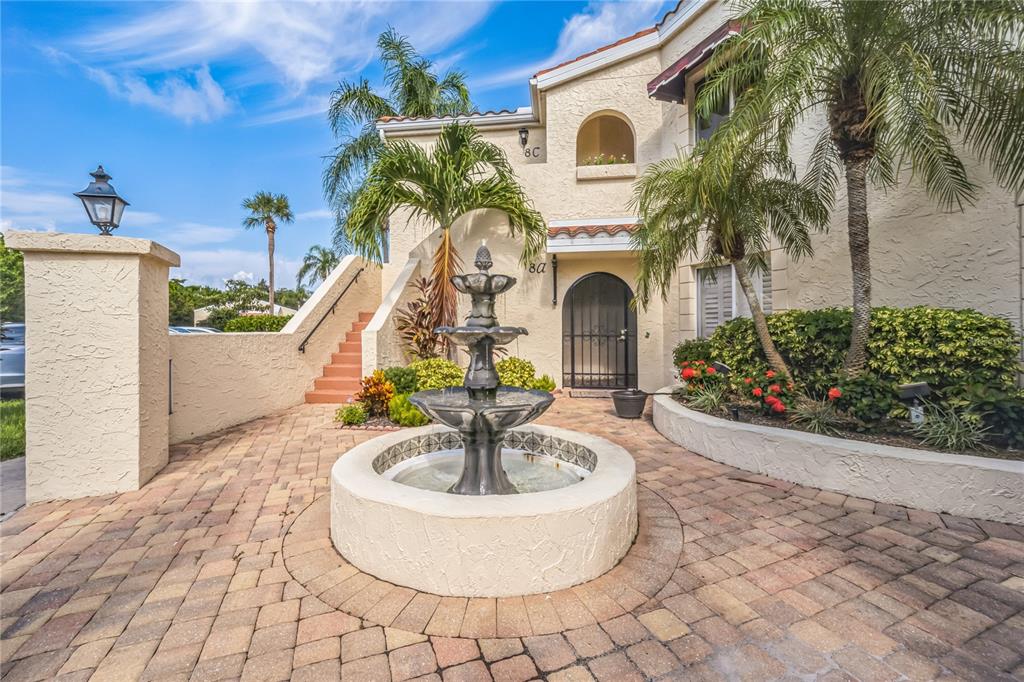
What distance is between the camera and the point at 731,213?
5.09m

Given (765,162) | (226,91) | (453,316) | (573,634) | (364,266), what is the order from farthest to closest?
(364,266) → (226,91) → (453,316) → (765,162) → (573,634)

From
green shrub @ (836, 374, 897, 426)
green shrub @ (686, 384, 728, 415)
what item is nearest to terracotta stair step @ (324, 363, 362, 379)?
green shrub @ (686, 384, 728, 415)

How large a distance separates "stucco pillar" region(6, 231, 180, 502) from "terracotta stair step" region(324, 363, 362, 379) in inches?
178

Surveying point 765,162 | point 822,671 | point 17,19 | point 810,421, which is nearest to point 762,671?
point 822,671

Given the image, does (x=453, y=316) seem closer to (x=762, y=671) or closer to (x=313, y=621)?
(x=313, y=621)

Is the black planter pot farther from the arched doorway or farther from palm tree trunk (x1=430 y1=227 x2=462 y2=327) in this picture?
palm tree trunk (x1=430 y1=227 x2=462 y2=327)

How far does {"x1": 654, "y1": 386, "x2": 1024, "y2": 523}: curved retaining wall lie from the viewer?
3.40 m

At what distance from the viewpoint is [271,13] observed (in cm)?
613

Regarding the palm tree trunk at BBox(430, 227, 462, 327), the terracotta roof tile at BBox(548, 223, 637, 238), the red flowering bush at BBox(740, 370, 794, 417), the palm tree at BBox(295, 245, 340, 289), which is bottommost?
the red flowering bush at BBox(740, 370, 794, 417)

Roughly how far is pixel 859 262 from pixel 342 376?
8.90m

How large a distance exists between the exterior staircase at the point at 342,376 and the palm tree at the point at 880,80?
7754mm

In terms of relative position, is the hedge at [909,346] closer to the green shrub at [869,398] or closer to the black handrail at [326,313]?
the green shrub at [869,398]

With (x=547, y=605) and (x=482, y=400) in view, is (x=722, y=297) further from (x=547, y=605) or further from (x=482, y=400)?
(x=547, y=605)

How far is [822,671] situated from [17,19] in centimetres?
842
